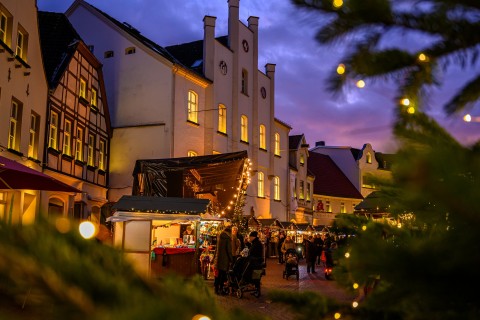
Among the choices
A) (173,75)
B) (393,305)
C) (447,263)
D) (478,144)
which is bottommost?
(393,305)

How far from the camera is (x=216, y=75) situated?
31.5 meters

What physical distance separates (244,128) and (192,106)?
6102mm

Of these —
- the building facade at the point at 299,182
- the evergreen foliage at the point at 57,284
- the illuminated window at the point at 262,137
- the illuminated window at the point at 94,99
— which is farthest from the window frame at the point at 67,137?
the building facade at the point at 299,182

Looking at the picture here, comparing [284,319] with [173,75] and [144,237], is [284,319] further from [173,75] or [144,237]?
[173,75]

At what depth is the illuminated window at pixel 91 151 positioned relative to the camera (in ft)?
81.5

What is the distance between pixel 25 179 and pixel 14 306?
10172 mm

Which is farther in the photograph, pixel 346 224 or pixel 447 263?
pixel 346 224

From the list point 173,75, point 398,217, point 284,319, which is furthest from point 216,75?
point 398,217

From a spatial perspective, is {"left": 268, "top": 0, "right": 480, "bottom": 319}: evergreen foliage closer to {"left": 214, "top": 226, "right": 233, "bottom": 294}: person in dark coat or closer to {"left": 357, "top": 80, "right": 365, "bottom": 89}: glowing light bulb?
{"left": 357, "top": 80, "right": 365, "bottom": 89}: glowing light bulb

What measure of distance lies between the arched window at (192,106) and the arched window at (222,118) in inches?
94.4

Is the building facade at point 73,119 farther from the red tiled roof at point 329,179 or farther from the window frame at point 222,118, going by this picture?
the red tiled roof at point 329,179

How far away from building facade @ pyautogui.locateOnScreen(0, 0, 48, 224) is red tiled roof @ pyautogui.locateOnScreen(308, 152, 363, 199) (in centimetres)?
3807

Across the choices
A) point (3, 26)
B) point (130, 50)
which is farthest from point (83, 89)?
point (3, 26)

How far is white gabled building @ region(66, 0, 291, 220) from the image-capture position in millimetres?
27719
